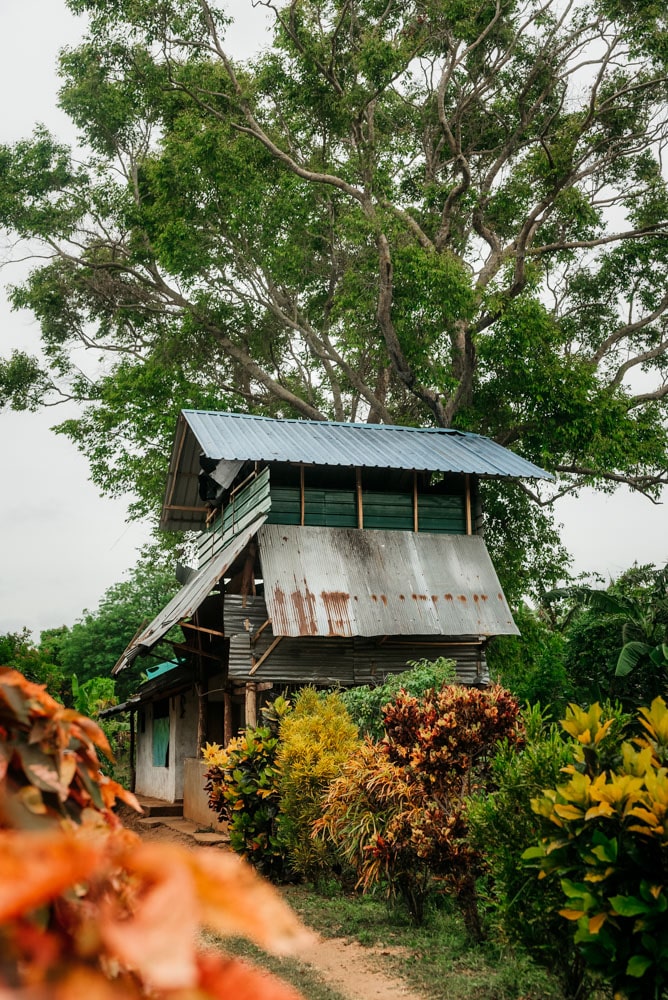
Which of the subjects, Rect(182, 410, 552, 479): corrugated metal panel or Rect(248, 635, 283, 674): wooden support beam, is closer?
Rect(248, 635, 283, 674): wooden support beam

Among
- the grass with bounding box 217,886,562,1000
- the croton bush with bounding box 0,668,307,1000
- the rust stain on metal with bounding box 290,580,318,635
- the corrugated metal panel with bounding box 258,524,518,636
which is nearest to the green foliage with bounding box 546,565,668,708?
the corrugated metal panel with bounding box 258,524,518,636

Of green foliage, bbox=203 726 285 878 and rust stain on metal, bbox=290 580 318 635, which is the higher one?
rust stain on metal, bbox=290 580 318 635

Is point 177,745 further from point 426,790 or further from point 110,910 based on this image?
point 110,910

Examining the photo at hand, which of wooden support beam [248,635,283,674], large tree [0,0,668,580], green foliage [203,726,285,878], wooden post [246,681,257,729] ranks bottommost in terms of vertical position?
green foliage [203,726,285,878]

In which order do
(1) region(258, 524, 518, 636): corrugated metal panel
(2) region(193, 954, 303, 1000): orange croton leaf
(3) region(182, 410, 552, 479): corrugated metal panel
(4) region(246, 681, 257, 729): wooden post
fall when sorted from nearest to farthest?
(2) region(193, 954, 303, 1000): orange croton leaf
(1) region(258, 524, 518, 636): corrugated metal panel
(4) region(246, 681, 257, 729): wooden post
(3) region(182, 410, 552, 479): corrugated metal panel

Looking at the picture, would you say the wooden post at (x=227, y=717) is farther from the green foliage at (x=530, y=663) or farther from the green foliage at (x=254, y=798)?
the green foliage at (x=530, y=663)

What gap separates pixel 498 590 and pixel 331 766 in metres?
8.48

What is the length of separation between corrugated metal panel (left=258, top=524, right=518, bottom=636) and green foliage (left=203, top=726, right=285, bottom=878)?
4.01 meters

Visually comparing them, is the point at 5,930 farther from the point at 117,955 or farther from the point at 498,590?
the point at 498,590

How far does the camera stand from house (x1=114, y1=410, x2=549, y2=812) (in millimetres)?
16219

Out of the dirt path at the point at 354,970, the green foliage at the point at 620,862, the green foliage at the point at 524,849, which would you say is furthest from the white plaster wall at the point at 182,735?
the green foliage at the point at 620,862

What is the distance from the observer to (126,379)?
2414 cm

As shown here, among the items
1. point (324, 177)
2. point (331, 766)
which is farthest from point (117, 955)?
point (324, 177)

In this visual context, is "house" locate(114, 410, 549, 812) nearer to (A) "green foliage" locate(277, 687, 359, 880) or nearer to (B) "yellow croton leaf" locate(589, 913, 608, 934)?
(A) "green foliage" locate(277, 687, 359, 880)
